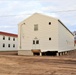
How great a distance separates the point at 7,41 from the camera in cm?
5650

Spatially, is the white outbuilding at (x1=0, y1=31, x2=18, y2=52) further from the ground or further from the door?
the ground

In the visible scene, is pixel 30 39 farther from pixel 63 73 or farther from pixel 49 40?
pixel 63 73

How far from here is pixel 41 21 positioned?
30031 millimetres

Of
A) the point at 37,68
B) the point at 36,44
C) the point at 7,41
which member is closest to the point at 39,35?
the point at 36,44

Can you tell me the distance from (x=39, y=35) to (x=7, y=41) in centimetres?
2846

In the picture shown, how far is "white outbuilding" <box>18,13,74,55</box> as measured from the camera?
29031 mm

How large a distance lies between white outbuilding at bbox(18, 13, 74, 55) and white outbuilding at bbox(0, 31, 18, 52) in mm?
24028

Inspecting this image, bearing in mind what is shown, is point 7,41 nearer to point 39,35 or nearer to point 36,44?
point 36,44

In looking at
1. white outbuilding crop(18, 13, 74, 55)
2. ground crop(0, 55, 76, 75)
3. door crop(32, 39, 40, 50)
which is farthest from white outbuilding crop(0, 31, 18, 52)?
ground crop(0, 55, 76, 75)

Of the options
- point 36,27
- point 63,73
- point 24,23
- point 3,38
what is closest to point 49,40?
point 36,27

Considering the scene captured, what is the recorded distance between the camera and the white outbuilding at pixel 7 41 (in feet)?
178

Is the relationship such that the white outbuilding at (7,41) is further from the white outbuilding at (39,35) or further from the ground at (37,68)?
the ground at (37,68)

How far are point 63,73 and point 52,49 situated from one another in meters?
17.4

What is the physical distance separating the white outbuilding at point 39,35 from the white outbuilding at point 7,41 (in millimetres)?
24028
